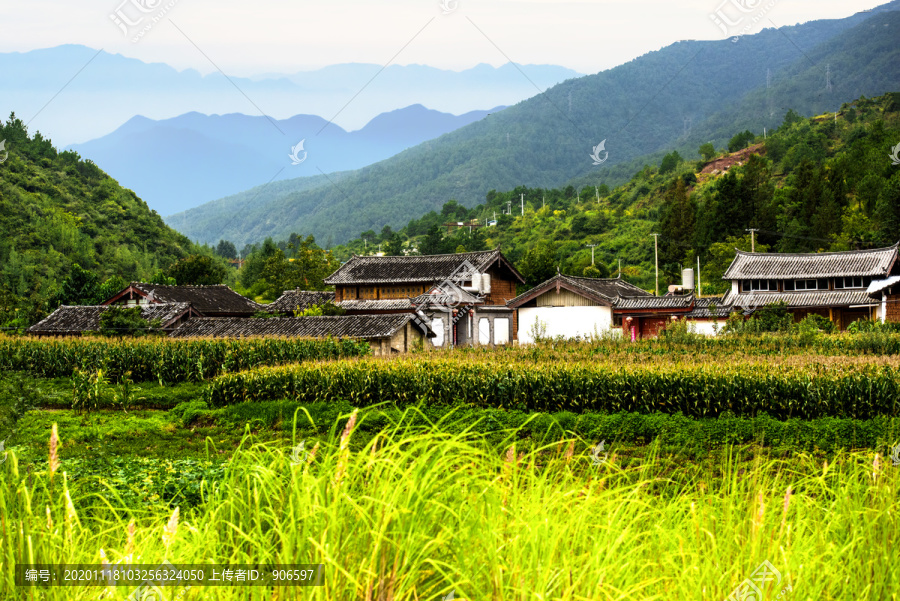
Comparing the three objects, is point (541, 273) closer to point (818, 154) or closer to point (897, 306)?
point (897, 306)

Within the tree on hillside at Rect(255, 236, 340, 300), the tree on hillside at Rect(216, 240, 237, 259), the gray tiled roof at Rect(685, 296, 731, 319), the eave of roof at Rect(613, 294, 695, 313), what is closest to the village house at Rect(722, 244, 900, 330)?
the gray tiled roof at Rect(685, 296, 731, 319)

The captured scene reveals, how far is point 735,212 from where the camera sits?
6047cm

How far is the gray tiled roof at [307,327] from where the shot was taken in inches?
1147

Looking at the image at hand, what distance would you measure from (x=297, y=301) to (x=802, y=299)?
30594 millimetres

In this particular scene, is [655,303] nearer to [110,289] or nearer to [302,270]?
[302,270]

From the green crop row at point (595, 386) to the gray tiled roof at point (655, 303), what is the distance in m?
19.5

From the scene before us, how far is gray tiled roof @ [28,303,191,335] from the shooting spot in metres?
34.2

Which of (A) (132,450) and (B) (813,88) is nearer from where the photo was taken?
(A) (132,450)

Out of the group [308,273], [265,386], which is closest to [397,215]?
[308,273]

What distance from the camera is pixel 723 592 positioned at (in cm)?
329

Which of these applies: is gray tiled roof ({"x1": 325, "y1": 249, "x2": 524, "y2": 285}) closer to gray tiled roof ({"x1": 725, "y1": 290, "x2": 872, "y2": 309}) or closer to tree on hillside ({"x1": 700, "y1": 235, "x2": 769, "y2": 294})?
gray tiled roof ({"x1": 725, "y1": 290, "x2": 872, "y2": 309})

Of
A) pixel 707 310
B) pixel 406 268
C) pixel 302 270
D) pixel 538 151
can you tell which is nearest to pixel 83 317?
pixel 406 268

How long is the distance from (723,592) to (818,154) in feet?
262

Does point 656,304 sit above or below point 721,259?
below
